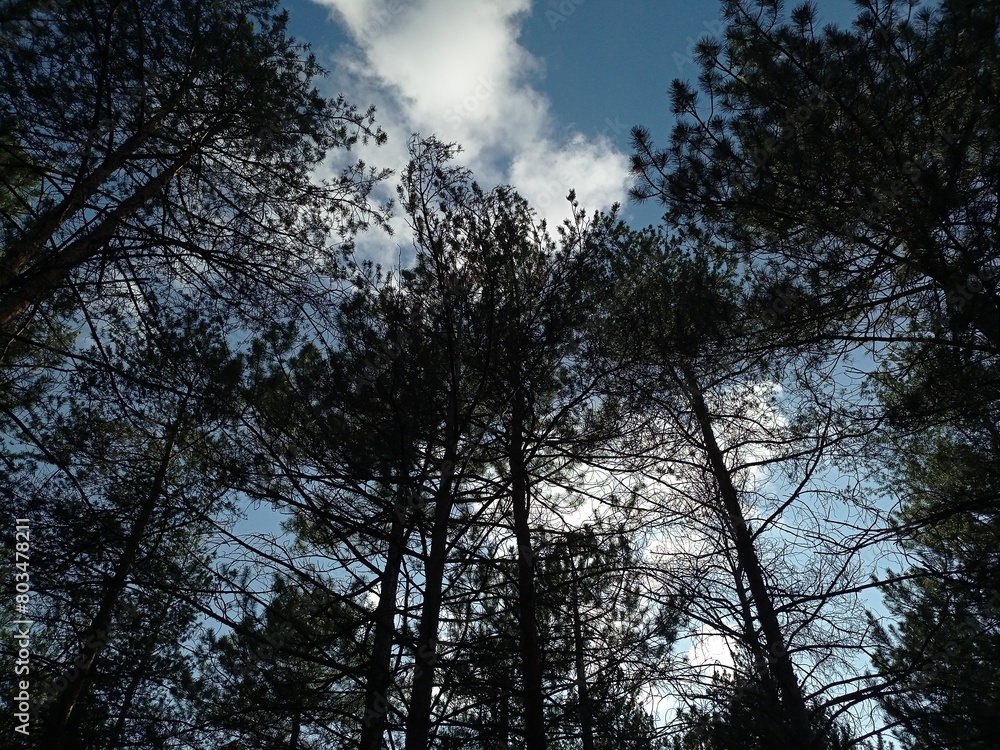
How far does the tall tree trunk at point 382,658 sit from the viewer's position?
3.99 m

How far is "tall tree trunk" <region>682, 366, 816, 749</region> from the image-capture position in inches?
199

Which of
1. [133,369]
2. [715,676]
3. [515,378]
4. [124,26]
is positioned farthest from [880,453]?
[124,26]

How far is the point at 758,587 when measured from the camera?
19.1ft

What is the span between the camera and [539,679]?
452cm

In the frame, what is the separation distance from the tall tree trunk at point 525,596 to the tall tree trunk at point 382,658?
1.02 metres

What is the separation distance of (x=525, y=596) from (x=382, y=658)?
2.78 meters

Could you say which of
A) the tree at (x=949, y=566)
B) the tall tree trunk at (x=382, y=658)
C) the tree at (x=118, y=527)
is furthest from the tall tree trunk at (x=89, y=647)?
the tree at (x=949, y=566)

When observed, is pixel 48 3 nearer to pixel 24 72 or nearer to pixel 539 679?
pixel 24 72

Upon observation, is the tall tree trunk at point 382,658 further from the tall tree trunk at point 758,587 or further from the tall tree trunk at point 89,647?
the tall tree trunk at point 758,587

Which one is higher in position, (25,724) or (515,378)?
(515,378)

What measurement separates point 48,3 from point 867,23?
7.30 meters

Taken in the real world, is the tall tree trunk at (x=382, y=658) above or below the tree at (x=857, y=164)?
below

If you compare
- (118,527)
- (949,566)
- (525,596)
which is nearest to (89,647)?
(118,527)

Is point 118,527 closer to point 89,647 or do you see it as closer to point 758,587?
point 89,647
